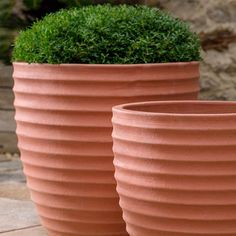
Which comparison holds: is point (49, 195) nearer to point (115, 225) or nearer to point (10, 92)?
point (115, 225)

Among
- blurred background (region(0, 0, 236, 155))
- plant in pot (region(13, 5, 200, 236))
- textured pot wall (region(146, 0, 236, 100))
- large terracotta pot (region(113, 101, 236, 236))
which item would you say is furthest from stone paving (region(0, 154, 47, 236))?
textured pot wall (region(146, 0, 236, 100))

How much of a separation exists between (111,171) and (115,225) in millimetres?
225

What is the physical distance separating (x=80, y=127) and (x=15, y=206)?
1.12 metres

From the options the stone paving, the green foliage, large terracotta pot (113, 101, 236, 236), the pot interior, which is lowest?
the stone paving

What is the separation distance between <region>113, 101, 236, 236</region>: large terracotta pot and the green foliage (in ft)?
1.71

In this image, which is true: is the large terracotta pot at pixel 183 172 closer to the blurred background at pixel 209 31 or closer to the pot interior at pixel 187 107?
the pot interior at pixel 187 107

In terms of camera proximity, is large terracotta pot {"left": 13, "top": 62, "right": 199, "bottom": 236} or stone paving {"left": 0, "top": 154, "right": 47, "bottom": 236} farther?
stone paving {"left": 0, "top": 154, "right": 47, "bottom": 236}

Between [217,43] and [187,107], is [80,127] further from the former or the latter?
[217,43]

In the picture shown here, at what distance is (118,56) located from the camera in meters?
3.28

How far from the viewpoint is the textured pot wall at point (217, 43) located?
470 cm

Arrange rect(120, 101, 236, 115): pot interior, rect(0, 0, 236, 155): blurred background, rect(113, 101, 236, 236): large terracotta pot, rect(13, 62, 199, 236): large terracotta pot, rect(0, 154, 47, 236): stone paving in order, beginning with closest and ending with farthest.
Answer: rect(113, 101, 236, 236): large terracotta pot, rect(120, 101, 236, 115): pot interior, rect(13, 62, 199, 236): large terracotta pot, rect(0, 154, 47, 236): stone paving, rect(0, 0, 236, 155): blurred background

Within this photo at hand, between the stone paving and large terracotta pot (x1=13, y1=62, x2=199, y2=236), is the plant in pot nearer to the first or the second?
large terracotta pot (x1=13, y1=62, x2=199, y2=236)

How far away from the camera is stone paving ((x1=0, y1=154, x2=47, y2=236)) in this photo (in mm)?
3695

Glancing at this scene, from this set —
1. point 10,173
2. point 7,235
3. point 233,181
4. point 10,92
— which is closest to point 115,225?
point 7,235
